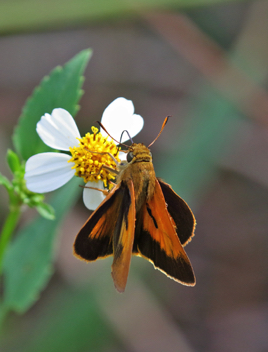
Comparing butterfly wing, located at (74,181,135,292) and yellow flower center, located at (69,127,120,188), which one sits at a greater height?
yellow flower center, located at (69,127,120,188)

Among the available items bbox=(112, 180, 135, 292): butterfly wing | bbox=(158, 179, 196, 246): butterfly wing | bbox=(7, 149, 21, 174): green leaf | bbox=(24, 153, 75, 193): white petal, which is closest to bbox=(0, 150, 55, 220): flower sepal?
bbox=(7, 149, 21, 174): green leaf

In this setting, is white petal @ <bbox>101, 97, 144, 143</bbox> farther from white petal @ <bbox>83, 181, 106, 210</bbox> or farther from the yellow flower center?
white petal @ <bbox>83, 181, 106, 210</bbox>

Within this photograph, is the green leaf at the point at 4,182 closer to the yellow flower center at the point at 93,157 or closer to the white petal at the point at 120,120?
the yellow flower center at the point at 93,157

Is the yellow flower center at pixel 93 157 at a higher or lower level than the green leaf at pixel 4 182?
higher

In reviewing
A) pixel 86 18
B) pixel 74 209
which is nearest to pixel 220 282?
pixel 74 209

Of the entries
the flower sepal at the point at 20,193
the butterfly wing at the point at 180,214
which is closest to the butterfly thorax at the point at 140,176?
the butterfly wing at the point at 180,214

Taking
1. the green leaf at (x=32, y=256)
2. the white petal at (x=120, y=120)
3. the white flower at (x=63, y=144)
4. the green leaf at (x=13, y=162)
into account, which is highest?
the white petal at (x=120, y=120)

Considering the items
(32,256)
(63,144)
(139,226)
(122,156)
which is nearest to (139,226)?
(139,226)

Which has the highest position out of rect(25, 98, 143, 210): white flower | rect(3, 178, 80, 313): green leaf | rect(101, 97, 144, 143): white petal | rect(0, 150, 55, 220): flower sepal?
rect(101, 97, 144, 143): white petal

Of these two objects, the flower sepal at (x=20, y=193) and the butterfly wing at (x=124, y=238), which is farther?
the flower sepal at (x=20, y=193)
